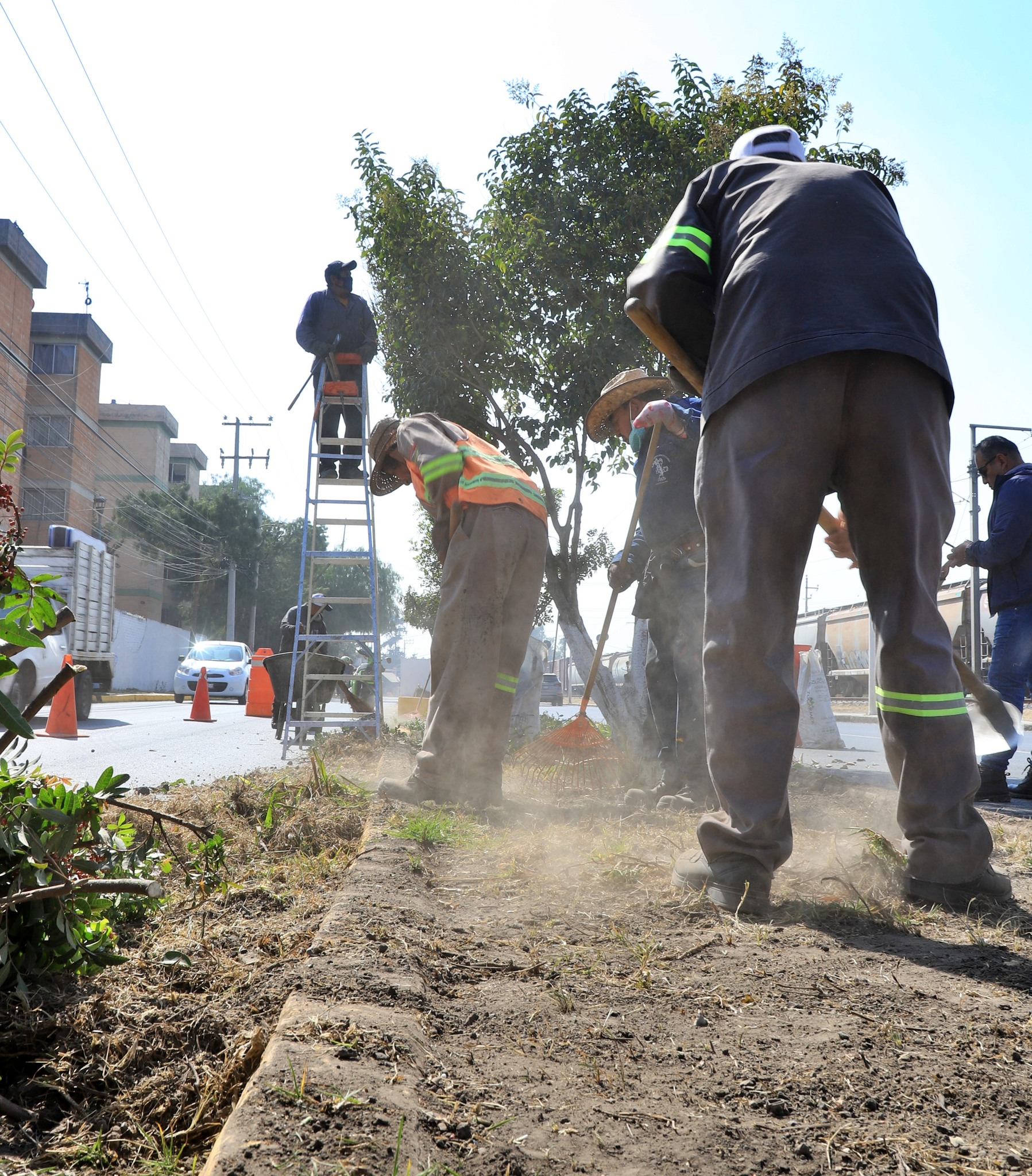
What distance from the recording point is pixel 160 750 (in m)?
8.59

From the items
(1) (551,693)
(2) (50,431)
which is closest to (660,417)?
(2) (50,431)

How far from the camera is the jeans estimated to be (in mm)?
5508

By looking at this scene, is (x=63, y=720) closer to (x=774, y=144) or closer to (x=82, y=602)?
(x=82, y=602)

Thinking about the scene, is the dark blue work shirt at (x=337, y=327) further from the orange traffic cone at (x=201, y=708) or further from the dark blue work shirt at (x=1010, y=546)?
the orange traffic cone at (x=201, y=708)

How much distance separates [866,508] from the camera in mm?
2408

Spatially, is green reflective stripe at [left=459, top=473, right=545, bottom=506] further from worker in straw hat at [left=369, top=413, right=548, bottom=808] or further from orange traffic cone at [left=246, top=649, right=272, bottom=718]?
orange traffic cone at [left=246, top=649, right=272, bottom=718]

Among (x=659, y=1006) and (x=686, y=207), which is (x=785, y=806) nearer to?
(x=659, y=1006)

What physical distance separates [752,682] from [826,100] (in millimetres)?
7874

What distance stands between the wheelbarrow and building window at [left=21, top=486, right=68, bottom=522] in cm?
3023

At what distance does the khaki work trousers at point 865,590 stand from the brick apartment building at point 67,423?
86.1 ft

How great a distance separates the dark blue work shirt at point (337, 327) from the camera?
318 inches

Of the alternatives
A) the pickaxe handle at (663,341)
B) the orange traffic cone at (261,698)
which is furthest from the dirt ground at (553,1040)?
the orange traffic cone at (261,698)

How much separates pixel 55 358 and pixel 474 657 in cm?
4174

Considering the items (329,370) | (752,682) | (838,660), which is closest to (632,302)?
(752,682)
